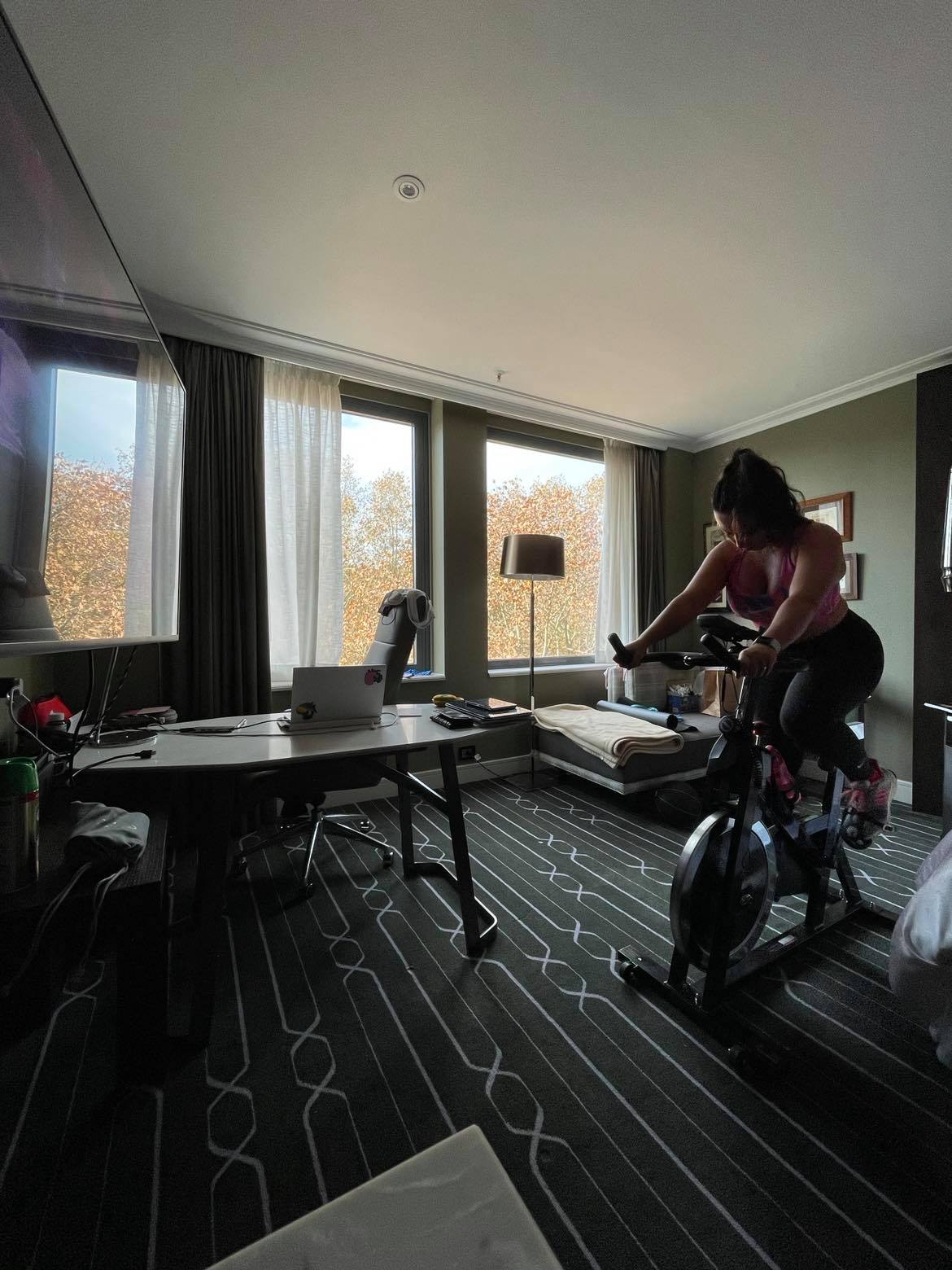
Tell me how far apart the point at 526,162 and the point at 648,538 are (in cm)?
311

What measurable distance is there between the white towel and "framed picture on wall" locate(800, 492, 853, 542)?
5.98 feet

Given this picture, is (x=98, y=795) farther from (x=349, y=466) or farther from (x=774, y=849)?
(x=349, y=466)

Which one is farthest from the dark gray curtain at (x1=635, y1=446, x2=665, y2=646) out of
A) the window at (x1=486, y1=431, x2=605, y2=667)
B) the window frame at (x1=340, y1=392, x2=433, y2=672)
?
the window frame at (x1=340, y1=392, x2=433, y2=672)

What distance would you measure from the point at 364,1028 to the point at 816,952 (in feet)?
4.82

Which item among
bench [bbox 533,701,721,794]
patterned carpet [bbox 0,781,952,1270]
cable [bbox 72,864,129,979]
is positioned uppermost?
cable [bbox 72,864,129,979]

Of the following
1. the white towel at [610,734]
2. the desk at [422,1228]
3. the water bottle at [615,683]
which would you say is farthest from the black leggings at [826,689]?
the water bottle at [615,683]

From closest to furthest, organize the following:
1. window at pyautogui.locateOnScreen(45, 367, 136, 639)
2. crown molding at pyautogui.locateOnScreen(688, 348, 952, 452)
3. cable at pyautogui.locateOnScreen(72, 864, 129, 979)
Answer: cable at pyautogui.locateOnScreen(72, 864, 129, 979) → window at pyautogui.locateOnScreen(45, 367, 136, 639) → crown molding at pyautogui.locateOnScreen(688, 348, 952, 452)

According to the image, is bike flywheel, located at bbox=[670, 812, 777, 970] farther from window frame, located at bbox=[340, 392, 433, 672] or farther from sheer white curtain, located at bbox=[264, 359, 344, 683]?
window frame, located at bbox=[340, 392, 433, 672]

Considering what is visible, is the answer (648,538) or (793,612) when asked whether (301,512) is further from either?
(648,538)

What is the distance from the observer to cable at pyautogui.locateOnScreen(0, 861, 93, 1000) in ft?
2.63

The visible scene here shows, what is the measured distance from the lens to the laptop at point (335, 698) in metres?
1.70

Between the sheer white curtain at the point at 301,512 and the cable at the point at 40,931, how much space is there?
2.31 m

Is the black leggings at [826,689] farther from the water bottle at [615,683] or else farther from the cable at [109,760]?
the water bottle at [615,683]

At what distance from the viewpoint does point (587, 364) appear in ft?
10.7
